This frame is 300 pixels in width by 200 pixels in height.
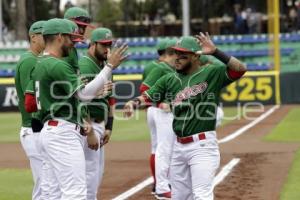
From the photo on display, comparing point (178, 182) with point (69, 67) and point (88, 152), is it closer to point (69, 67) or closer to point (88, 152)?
point (88, 152)

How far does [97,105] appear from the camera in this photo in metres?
8.72

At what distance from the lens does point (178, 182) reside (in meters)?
7.94

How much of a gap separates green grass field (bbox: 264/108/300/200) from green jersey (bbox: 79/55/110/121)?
2.79 metres

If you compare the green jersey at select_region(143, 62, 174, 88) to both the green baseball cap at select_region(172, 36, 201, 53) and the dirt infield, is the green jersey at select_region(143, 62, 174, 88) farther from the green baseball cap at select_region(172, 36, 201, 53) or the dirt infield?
the green baseball cap at select_region(172, 36, 201, 53)

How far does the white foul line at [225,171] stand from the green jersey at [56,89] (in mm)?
4468

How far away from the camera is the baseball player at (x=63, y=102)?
7.13 m

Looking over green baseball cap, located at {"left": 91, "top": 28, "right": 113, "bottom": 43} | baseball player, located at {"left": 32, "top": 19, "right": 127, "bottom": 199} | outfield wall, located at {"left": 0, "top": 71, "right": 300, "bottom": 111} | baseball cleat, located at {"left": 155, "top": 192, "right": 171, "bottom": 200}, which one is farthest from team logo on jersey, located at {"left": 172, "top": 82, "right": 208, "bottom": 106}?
outfield wall, located at {"left": 0, "top": 71, "right": 300, "bottom": 111}

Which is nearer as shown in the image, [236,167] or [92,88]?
[92,88]

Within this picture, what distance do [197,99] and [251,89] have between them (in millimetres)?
18932

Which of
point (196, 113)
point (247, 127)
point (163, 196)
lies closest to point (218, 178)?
point (163, 196)

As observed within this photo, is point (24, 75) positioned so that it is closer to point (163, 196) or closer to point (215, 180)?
point (163, 196)

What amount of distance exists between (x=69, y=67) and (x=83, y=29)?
70.4 inches

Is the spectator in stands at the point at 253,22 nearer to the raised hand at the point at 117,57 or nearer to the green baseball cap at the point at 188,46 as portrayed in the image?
the green baseball cap at the point at 188,46

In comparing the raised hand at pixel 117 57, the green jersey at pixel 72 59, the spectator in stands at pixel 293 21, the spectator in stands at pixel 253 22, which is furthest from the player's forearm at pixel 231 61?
the spectator in stands at pixel 293 21
